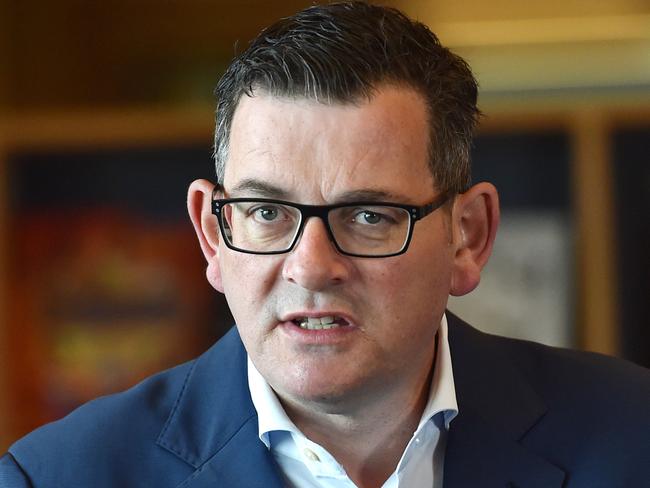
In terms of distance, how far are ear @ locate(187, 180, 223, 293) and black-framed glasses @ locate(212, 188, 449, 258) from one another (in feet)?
0.42

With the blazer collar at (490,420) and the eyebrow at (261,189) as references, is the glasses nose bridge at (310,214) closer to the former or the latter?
the eyebrow at (261,189)

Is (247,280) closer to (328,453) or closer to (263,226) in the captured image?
(263,226)

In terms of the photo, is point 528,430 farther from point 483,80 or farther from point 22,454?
point 483,80

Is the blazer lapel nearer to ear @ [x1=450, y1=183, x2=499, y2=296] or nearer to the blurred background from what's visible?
ear @ [x1=450, y1=183, x2=499, y2=296]

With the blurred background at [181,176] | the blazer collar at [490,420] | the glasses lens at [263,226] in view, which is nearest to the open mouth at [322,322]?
the glasses lens at [263,226]

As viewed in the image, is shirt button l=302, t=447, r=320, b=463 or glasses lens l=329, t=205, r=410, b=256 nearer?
glasses lens l=329, t=205, r=410, b=256

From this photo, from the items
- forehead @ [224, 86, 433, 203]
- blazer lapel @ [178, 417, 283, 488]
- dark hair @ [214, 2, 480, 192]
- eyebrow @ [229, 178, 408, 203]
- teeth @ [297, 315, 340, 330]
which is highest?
dark hair @ [214, 2, 480, 192]

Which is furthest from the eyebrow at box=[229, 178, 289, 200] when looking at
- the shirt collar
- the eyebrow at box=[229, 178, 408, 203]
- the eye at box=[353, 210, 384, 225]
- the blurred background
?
the blurred background

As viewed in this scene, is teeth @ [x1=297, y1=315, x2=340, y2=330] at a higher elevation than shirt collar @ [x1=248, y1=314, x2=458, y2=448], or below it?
higher

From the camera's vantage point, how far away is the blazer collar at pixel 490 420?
1.79 meters

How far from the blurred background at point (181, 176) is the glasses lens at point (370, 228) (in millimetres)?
1684

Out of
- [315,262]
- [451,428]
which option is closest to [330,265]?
[315,262]

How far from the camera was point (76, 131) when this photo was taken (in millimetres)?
3387

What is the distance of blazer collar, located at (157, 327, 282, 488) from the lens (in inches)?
68.2
